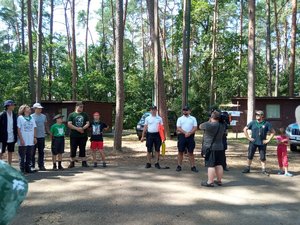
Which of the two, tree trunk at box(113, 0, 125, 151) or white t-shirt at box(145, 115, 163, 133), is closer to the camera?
Answer: white t-shirt at box(145, 115, 163, 133)

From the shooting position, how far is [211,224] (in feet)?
17.2

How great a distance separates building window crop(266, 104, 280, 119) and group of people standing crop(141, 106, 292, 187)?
1671 centimetres

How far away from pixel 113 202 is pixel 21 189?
485 cm

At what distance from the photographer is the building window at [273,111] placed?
85.3 ft

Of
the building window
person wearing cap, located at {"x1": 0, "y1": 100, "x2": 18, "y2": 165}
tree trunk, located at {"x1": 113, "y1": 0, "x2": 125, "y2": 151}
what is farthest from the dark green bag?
the building window

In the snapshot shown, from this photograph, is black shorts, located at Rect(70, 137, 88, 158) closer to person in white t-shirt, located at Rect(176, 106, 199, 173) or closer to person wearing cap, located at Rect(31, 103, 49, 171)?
person wearing cap, located at Rect(31, 103, 49, 171)

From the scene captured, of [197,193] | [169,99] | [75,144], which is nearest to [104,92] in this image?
[169,99]

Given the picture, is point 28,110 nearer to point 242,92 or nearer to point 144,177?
point 144,177

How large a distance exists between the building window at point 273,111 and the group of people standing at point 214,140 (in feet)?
54.8

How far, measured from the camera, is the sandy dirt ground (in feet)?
18.0

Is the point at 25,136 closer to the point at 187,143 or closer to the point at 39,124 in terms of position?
the point at 39,124

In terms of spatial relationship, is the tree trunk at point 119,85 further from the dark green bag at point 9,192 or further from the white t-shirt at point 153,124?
the dark green bag at point 9,192

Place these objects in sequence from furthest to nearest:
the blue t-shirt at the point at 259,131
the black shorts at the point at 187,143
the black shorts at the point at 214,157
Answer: the black shorts at the point at 187,143, the blue t-shirt at the point at 259,131, the black shorts at the point at 214,157

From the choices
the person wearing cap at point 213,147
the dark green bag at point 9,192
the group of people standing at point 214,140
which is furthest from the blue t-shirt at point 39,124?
the dark green bag at point 9,192
